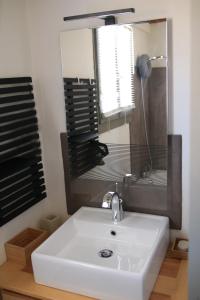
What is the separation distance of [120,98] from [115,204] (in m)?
0.60

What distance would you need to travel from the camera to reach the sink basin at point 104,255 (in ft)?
4.25

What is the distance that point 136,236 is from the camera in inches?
65.3

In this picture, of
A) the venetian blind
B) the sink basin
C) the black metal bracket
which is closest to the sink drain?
the sink basin

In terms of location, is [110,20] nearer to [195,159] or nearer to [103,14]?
[103,14]

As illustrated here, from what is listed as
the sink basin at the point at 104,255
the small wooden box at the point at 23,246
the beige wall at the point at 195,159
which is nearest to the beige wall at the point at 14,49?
the small wooden box at the point at 23,246

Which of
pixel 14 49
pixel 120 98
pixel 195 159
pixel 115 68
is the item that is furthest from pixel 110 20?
pixel 195 159

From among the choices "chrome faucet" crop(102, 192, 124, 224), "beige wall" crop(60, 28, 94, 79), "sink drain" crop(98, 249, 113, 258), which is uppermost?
"beige wall" crop(60, 28, 94, 79)

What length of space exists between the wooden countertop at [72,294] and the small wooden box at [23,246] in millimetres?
51

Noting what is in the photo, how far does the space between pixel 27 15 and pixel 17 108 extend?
59 cm

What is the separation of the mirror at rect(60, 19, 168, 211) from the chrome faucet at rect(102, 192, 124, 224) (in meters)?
0.13

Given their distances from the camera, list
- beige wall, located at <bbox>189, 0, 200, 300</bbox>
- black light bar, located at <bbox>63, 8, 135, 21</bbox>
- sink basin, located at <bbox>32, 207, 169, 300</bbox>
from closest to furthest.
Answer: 1. beige wall, located at <bbox>189, 0, 200, 300</bbox>
2. sink basin, located at <bbox>32, 207, 169, 300</bbox>
3. black light bar, located at <bbox>63, 8, 135, 21</bbox>

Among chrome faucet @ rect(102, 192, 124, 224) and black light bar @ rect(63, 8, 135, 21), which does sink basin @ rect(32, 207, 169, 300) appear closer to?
chrome faucet @ rect(102, 192, 124, 224)

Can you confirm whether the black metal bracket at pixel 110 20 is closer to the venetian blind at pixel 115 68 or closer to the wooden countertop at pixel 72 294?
the venetian blind at pixel 115 68

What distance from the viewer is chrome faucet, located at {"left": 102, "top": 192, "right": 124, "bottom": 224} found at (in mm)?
1673
